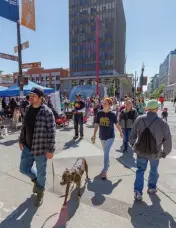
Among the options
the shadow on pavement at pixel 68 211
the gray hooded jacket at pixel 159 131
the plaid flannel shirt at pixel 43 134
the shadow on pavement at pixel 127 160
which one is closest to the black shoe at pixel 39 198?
the shadow on pavement at pixel 68 211

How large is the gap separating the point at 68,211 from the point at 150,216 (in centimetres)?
124

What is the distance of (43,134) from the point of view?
2.88 m

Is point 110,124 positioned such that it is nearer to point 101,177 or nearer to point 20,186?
point 101,177

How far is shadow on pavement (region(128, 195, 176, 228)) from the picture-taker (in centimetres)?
264

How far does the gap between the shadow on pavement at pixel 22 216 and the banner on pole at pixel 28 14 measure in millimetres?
8542

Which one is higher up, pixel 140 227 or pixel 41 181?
pixel 41 181

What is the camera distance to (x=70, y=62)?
7975 centimetres

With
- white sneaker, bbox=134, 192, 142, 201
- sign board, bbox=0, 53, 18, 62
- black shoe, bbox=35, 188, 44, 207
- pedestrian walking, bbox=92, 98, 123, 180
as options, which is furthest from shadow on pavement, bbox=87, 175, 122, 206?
sign board, bbox=0, 53, 18, 62

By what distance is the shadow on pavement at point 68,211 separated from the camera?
104 inches

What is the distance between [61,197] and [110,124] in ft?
5.74

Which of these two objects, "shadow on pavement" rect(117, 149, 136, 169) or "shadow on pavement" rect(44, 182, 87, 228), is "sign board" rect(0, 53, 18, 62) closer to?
"shadow on pavement" rect(117, 149, 136, 169)

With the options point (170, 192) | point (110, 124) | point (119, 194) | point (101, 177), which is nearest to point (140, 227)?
point (119, 194)

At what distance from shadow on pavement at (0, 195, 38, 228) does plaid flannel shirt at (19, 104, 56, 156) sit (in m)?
0.88

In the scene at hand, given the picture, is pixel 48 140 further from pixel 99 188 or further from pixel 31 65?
pixel 31 65
